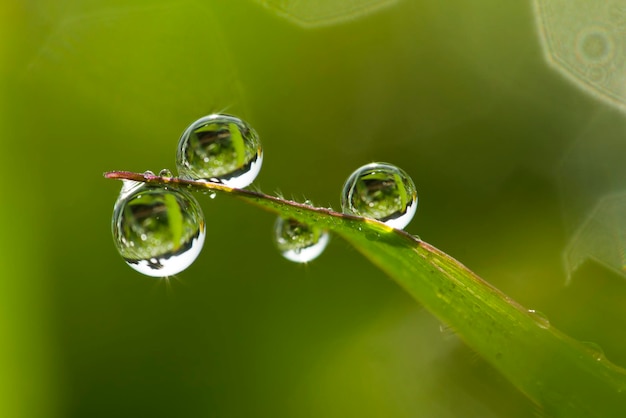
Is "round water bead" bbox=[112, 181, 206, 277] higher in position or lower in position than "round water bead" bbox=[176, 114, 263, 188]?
lower

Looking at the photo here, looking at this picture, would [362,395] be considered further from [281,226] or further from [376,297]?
[281,226]

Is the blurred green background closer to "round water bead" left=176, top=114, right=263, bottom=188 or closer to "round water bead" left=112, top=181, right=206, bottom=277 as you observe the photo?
"round water bead" left=176, top=114, right=263, bottom=188

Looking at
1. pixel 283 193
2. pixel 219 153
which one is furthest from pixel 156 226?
pixel 283 193

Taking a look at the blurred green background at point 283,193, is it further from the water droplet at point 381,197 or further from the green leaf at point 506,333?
the green leaf at point 506,333

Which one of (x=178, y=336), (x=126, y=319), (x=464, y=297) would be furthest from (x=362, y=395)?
(x=464, y=297)

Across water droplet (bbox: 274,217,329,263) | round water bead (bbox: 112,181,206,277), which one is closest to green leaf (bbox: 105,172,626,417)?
round water bead (bbox: 112,181,206,277)

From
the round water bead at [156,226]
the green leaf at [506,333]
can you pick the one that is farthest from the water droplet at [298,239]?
the green leaf at [506,333]
